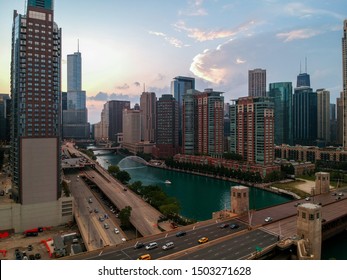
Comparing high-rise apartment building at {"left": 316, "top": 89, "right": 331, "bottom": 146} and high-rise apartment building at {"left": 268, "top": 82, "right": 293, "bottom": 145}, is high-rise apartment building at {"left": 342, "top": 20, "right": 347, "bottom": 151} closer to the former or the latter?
high-rise apartment building at {"left": 316, "top": 89, "right": 331, "bottom": 146}

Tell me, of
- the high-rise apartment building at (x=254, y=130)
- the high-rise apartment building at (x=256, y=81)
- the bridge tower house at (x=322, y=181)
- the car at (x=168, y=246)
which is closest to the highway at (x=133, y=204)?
the car at (x=168, y=246)

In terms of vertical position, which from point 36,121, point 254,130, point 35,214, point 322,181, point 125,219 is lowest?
point 125,219

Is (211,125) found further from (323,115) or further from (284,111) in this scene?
(323,115)

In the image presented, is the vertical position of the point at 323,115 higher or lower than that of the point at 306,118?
higher

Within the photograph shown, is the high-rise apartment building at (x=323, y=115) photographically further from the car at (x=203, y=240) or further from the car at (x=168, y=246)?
the car at (x=168, y=246)

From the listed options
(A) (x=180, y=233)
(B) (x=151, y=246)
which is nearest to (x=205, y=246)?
(A) (x=180, y=233)

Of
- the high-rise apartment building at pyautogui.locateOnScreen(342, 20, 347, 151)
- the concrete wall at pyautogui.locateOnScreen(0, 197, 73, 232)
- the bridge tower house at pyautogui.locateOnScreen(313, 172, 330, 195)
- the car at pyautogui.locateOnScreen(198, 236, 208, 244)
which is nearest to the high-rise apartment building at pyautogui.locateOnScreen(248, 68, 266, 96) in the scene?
the high-rise apartment building at pyautogui.locateOnScreen(342, 20, 347, 151)
